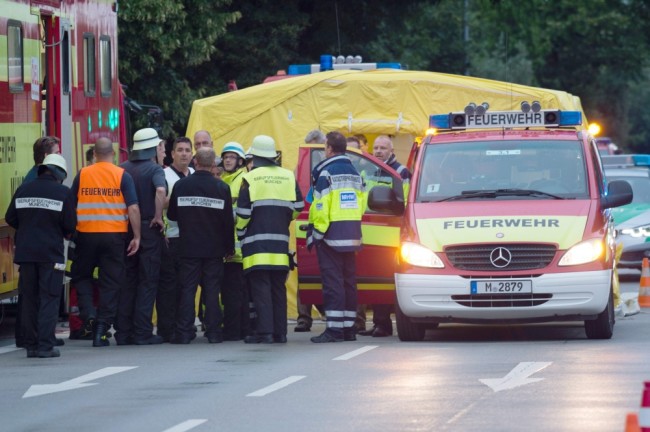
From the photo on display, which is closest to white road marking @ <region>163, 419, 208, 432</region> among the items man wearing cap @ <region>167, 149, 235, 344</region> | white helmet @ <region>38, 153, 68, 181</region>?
white helmet @ <region>38, 153, 68, 181</region>

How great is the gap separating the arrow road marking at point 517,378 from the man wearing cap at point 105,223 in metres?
4.09

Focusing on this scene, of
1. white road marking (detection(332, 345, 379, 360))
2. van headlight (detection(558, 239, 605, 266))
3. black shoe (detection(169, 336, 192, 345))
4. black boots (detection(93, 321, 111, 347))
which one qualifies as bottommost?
white road marking (detection(332, 345, 379, 360))

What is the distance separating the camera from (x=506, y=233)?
15.0 m

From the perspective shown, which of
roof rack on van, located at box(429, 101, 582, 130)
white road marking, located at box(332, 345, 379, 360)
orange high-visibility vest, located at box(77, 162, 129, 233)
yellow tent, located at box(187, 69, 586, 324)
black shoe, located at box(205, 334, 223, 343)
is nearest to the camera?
white road marking, located at box(332, 345, 379, 360)

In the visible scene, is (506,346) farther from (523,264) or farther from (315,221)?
(315,221)

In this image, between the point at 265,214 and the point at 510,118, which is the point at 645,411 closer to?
the point at 265,214

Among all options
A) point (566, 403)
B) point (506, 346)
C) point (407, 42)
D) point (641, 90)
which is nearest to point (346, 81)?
point (506, 346)

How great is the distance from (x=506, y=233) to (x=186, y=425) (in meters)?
5.46

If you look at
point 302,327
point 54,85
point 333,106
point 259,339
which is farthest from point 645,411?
point 333,106

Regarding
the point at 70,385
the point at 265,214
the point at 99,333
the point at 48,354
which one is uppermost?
the point at 265,214

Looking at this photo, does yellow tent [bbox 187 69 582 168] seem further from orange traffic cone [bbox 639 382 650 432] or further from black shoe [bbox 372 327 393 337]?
orange traffic cone [bbox 639 382 650 432]

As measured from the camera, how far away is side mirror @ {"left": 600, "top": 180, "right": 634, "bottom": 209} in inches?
603

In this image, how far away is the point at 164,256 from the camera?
52.6ft

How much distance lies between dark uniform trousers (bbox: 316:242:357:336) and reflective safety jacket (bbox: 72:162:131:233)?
1.82 metres
